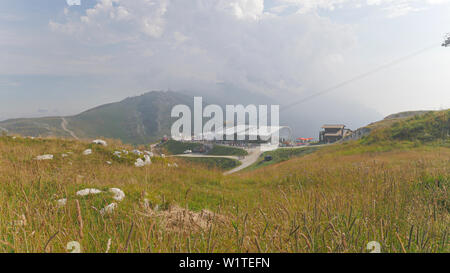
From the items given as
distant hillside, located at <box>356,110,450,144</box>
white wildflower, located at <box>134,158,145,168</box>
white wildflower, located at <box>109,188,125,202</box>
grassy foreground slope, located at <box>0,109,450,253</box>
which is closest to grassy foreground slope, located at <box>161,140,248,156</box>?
white wildflower, located at <box>134,158,145,168</box>

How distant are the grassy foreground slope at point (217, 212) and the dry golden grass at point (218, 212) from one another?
2 cm

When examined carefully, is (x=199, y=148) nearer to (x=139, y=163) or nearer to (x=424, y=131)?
(x=424, y=131)

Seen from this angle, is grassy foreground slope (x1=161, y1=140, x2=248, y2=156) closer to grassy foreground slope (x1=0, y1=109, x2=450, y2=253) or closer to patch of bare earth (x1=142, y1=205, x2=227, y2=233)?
grassy foreground slope (x1=0, y1=109, x2=450, y2=253)

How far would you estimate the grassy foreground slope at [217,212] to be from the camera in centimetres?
231

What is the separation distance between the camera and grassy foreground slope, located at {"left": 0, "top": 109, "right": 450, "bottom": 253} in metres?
2.31

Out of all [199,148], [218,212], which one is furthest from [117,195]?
[199,148]

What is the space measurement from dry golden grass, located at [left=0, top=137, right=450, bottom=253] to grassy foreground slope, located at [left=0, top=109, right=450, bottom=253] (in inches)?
0.9

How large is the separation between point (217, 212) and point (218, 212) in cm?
40

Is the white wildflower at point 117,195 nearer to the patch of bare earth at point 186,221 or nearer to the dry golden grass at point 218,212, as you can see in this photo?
the dry golden grass at point 218,212

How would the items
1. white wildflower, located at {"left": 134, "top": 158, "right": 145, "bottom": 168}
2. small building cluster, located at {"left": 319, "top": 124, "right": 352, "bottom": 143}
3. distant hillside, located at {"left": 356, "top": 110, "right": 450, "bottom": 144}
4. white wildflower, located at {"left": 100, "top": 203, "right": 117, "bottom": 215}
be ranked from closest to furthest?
1. white wildflower, located at {"left": 100, "top": 203, "right": 117, "bottom": 215}
2. white wildflower, located at {"left": 134, "top": 158, "right": 145, "bottom": 168}
3. distant hillside, located at {"left": 356, "top": 110, "right": 450, "bottom": 144}
4. small building cluster, located at {"left": 319, "top": 124, "right": 352, "bottom": 143}
